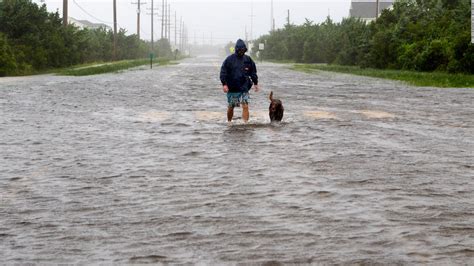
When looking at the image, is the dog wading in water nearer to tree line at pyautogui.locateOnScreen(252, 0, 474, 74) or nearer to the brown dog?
the brown dog

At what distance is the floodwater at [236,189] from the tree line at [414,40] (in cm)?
2263

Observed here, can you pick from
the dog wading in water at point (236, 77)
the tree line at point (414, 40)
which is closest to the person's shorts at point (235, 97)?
the dog wading in water at point (236, 77)

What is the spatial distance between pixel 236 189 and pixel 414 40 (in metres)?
42.0

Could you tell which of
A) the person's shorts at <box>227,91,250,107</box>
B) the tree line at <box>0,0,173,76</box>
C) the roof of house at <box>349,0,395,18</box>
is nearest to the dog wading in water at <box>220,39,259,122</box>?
the person's shorts at <box>227,91,250,107</box>

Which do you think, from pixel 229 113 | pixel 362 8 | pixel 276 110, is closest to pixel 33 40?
pixel 229 113

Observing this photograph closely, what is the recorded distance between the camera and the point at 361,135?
14055mm

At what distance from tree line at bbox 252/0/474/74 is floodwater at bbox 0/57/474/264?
22.6 meters

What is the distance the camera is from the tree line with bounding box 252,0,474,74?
39500 mm

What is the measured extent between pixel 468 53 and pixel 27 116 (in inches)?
1003

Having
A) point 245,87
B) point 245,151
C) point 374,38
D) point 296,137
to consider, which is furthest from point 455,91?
point 374,38

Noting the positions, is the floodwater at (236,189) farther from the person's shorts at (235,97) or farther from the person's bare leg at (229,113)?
the person's shorts at (235,97)

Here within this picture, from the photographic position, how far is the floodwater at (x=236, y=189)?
6.19m

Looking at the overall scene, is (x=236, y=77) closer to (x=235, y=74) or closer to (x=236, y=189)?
(x=235, y=74)

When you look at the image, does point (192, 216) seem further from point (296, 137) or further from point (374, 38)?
point (374, 38)
